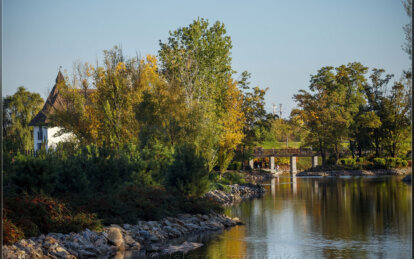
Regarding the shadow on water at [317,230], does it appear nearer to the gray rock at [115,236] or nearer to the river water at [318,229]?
the river water at [318,229]

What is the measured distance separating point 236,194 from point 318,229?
17.1 m

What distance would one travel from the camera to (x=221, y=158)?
157ft

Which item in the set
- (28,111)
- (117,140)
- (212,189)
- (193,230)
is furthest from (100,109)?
(28,111)

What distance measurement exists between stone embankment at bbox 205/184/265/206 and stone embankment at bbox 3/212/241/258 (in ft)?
38.6

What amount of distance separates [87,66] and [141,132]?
9148mm

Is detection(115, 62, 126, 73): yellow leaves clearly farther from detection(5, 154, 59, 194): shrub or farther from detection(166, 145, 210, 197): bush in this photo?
detection(5, 154, 59, 194): shrub

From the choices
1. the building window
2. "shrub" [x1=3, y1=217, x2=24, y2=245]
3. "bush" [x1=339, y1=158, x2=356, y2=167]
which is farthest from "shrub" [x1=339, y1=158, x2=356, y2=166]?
"shrub" [x1=3, y1=217, x2=24, y2=245]

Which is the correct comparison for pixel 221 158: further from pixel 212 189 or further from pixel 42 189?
pixel 42 189

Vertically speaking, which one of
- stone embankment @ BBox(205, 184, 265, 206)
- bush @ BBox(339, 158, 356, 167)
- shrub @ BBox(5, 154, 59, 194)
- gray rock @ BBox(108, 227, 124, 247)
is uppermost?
bush @ BBox(339, 158, 356, 167)

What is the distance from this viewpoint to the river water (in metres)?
18.4

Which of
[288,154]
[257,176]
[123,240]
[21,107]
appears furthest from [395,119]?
[123,240]

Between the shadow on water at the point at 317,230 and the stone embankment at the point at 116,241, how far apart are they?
112cm

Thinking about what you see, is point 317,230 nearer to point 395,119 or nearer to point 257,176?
point 257,176

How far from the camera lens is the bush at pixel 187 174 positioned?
85.9ft
